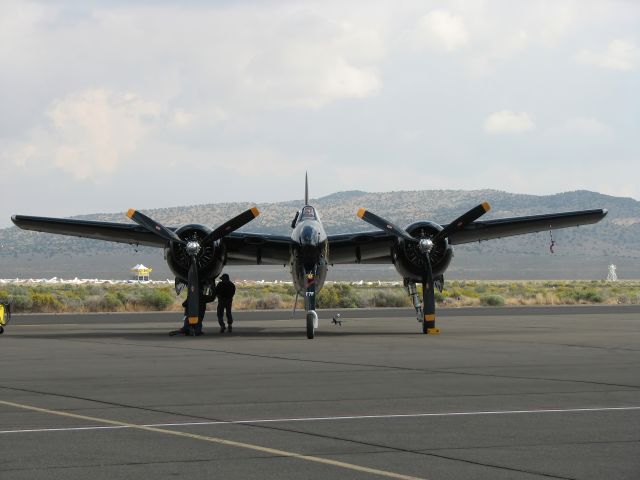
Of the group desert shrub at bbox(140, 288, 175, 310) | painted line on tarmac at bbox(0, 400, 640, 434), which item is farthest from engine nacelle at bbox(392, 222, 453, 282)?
desert shrub at bbox(140, 288, 175, 310)

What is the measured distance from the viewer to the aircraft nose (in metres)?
32.8

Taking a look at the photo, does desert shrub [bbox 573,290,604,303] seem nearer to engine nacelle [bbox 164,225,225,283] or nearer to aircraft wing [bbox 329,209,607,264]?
aircraft wing [bbox 329,209,607,264]

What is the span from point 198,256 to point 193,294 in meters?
1.75

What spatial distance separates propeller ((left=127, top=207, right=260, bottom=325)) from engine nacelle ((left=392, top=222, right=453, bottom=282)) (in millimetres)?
5107

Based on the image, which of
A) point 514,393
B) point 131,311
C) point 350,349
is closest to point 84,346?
point 350,349

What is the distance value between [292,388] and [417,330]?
19.4m

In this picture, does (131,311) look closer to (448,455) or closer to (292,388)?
(292,388)

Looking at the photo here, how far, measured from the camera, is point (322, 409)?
1484 cm


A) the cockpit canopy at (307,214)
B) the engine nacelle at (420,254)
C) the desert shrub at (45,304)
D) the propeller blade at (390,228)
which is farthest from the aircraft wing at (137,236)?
the desert shrub at (45,304)

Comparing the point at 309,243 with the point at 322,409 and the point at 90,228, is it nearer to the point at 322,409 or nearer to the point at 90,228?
the point at 90,228

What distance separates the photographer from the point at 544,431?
41.4ft

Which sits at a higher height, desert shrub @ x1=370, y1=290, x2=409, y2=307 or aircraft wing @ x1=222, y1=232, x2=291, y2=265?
aircraft wing @ x1=222, y1=232, x2=291, y2=265

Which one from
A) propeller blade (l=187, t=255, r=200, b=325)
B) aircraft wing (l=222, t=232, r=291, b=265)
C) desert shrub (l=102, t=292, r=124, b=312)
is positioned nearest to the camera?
propeller blade (l=187, t=255, r=200, b=325)

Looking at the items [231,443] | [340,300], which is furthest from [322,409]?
[340,300]
